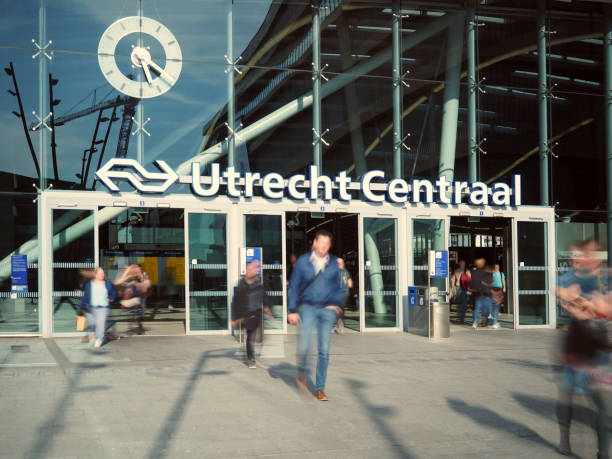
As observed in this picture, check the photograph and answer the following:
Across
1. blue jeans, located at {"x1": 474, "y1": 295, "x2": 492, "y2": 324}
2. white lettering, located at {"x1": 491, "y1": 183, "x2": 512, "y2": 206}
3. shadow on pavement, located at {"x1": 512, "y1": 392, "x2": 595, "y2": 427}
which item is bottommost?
shadow on pavement, located at {"x1": 512, "y1": 392, "x2": 595, "y2": 427}

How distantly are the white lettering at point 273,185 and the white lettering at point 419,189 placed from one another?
3113 millimetres

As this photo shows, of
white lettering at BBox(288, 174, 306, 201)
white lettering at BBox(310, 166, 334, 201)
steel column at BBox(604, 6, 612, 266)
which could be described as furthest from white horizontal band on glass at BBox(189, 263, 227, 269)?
steel column at BBox(604, 6, 612, 266)

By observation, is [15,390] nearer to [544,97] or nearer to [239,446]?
[239,446]

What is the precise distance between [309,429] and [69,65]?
37.4ft

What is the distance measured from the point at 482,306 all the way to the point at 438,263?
2078mm

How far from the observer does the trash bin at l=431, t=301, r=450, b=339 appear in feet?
44.2

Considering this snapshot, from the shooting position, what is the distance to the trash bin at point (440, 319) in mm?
13477

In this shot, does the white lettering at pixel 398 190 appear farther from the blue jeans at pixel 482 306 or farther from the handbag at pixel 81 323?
the handbag at pixel 81 323

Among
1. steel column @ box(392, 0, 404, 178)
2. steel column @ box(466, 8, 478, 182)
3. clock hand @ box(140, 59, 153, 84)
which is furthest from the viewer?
steel column @ box(466, 8, 478, 182)

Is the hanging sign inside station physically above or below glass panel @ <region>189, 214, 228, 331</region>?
above

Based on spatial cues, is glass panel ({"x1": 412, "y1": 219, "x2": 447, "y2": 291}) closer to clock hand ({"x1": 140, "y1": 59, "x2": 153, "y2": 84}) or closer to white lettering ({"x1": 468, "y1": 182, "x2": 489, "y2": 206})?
white lettering ({"x1": 468, "y1": 182, "x2": 489, "y2": 206})

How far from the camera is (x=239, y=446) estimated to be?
5.37 meters

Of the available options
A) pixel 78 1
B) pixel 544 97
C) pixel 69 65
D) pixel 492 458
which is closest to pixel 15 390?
pixel 492 458

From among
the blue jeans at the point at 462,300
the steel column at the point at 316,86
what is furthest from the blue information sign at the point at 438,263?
the steel column at the point at 316,86
